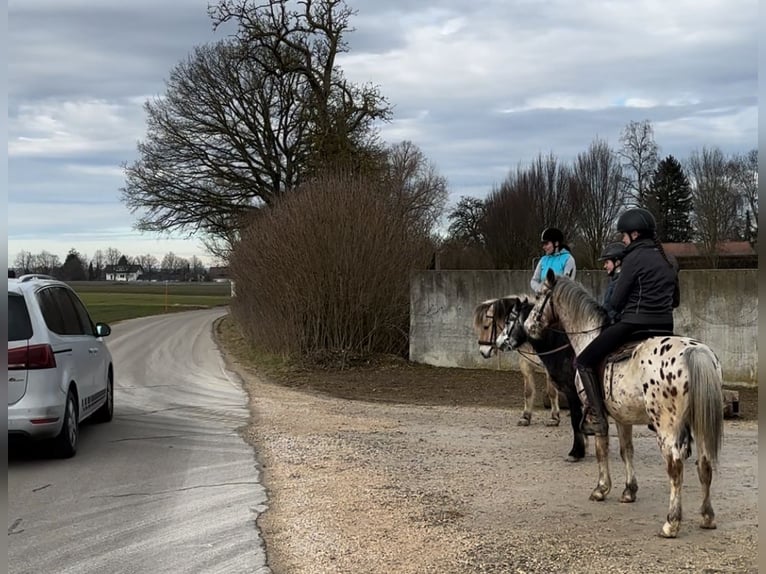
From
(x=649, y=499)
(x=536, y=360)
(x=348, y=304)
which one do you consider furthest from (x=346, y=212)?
(x=649, y=499)

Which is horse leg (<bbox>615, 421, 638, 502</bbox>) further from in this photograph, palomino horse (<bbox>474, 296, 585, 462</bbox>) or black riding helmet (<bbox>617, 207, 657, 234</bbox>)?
A: black riding helmet (<bbox>617, 207, 657, 234</bbox>)

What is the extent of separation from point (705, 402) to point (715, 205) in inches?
1557

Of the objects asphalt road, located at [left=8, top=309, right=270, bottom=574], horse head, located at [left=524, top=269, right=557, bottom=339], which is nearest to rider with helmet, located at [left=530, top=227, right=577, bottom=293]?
horse head, located at [left=524, top=269, right=557, bottom=339]

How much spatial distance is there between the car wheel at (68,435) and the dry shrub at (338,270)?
336 inches

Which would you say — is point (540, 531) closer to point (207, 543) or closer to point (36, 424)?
point (207, 543)

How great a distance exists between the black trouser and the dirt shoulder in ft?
3.86

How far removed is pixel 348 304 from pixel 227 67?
1983 cm

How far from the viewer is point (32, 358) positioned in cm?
736

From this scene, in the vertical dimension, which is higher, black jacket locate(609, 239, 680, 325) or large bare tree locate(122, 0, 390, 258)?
large bare tree locate(122, 0, 390, 258)

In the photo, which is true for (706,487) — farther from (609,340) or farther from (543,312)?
(543,312)

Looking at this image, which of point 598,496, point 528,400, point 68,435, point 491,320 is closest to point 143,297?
point 528,400

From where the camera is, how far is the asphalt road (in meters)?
5.04

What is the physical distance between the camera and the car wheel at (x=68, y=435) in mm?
7762

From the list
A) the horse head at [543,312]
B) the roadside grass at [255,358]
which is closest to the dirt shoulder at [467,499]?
the horse head at [543,312]
